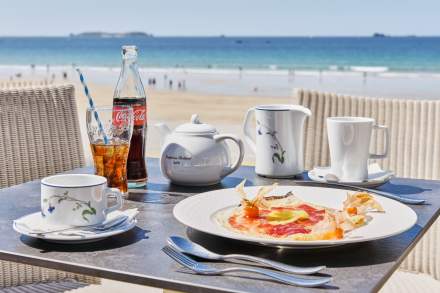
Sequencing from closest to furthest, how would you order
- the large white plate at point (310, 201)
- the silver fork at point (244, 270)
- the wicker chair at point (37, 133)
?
the silver fork at point (244, 270)
the large white plate at point (310, 201)
the wicker chair at point (37, 133)

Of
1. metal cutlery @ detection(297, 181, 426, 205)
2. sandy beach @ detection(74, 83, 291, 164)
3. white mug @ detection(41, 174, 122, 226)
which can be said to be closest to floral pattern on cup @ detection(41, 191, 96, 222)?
white mug @ detection(41, 174, 122, 226)

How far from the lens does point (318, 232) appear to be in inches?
44.8

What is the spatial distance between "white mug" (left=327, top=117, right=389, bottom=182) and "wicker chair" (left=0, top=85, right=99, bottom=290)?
1.08 metres

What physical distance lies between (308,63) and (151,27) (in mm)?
31027

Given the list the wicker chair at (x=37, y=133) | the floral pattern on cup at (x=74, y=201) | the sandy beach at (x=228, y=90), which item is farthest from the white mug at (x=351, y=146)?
the sandy beach at (x=228, y=90)

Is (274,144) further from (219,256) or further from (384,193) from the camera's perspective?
(219,256)

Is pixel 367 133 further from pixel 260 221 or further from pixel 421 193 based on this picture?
pixel 260 221

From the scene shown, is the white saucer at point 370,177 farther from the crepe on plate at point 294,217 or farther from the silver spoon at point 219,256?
the silver spoon at point 219,256

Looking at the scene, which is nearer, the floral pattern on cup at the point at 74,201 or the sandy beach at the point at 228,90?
the floral pattern on cup at the point at 74,201

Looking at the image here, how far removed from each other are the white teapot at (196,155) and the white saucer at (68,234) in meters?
0.34

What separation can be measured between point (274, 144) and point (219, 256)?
0.66 metres

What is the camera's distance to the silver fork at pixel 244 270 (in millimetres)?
977

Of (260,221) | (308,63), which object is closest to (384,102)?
(260,221)

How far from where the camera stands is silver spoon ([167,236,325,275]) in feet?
3.33
